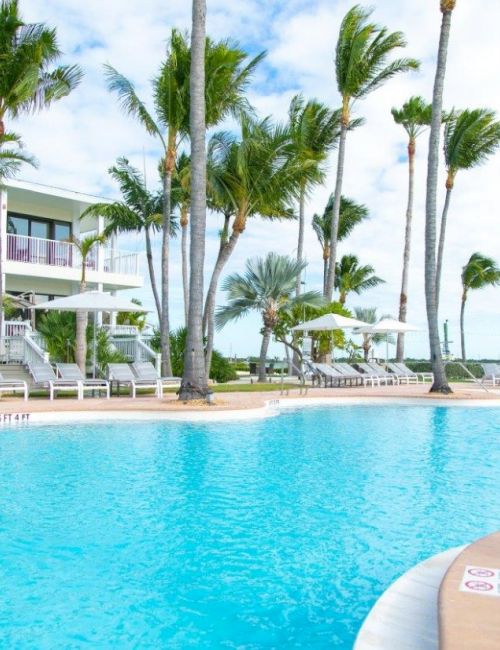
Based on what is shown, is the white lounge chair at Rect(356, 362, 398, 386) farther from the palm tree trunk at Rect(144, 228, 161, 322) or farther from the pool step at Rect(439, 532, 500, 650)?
the pool step at Rect(439, 532, 500, 650)

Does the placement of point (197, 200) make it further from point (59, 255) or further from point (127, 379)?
point (59, 255)

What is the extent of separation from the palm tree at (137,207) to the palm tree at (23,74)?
654 centimetres

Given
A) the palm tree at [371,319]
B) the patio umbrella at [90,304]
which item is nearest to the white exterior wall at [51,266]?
the patio umbrella at [90,304]

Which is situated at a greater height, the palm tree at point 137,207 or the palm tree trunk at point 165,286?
the palm tree at point 137,207

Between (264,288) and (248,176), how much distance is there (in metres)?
5.15

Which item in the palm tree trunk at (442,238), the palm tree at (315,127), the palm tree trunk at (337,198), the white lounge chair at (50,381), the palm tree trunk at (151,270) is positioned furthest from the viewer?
the palm tree at (315,127)

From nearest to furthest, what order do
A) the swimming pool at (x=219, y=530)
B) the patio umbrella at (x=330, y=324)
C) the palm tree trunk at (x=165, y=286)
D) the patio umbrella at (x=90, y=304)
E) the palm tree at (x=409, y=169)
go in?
1. the swimming pool at (x=219, y=530)
2. the patio umbrella at (x=90, y=304)
3. the palm tree trunk at (x=165, y=286)
4. the patio umbrella at (x=330, y=324)
5. the palm tree at (x=409, y=169)

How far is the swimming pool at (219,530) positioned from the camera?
3.68 metres

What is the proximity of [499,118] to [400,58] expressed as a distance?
446cm

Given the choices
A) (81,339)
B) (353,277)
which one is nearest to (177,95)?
(81,339)

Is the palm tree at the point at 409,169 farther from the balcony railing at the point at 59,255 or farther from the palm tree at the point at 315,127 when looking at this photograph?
the balcony railing at the point at 59,255

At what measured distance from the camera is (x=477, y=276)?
34.0 meters

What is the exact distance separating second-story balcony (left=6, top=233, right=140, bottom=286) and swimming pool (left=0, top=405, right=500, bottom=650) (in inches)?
577

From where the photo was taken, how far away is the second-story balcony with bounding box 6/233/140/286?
921 inches
